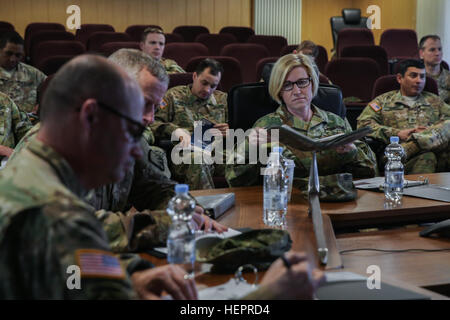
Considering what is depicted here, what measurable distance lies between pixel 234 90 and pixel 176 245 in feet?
5.34

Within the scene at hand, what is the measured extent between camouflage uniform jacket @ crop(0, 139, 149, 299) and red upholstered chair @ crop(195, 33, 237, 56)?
6609 mm

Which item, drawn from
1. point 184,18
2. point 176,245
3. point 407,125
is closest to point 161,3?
point 184,18

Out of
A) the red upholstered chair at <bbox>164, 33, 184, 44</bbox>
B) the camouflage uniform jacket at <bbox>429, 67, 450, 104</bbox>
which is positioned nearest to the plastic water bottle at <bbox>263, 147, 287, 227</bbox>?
the camouflage uniform jacket at <bbox>429, 67, 450, 104</bbox>

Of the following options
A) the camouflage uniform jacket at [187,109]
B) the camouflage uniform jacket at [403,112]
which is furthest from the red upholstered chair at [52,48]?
the camouflage uniform jacket at [403,112]

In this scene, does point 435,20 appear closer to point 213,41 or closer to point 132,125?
point 213,41

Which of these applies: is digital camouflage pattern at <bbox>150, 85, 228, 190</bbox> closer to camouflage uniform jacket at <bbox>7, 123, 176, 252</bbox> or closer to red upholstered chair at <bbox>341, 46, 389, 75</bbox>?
camouflage uniform jacket at <bbox>7, 123, 176, 252</bbox>

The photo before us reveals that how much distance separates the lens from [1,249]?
834 millimetres

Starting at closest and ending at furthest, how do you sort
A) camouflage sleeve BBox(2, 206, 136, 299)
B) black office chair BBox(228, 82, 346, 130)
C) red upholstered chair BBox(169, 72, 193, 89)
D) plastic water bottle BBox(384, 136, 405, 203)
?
camouflage sleeve BBox(2, 206, 136, 299) < plastic water bottle BBox(384, 136, 405, 203) < black office chair BBox(228, 82, 346, 130) < red upholstered chair BBox(169, 72, 193, 89)

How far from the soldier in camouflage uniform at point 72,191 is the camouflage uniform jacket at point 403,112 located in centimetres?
347

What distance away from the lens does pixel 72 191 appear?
3.19 ft

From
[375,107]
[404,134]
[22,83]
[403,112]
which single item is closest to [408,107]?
[403,112]

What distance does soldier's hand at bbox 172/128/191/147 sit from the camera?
3.71 meters

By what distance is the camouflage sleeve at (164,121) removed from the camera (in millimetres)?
3996

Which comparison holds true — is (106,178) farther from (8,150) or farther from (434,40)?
(434,40)
